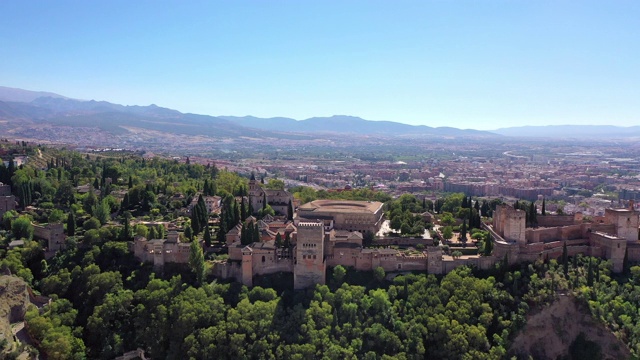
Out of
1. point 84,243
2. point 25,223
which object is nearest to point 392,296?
point 84,243

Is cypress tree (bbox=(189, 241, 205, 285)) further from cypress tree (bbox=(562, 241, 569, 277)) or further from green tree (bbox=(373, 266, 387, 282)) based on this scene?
cypress tree (bbox=(562, 241, 569, 277))

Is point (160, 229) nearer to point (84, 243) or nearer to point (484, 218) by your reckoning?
point (84, 243)

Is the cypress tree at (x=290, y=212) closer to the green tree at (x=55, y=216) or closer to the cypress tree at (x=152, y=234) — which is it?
the cypress tree at (x=152, y=234)

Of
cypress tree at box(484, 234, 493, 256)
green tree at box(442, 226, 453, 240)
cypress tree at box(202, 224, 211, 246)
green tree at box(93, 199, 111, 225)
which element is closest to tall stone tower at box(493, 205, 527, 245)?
cypress tree at box(484, 234, 493, 256)

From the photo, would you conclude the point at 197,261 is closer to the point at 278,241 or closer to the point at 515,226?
the point at 278,241

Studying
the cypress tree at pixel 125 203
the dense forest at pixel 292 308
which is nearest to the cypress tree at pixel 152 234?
the dense forest at pixel 292 308

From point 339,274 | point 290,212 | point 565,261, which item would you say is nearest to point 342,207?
point 290,212
